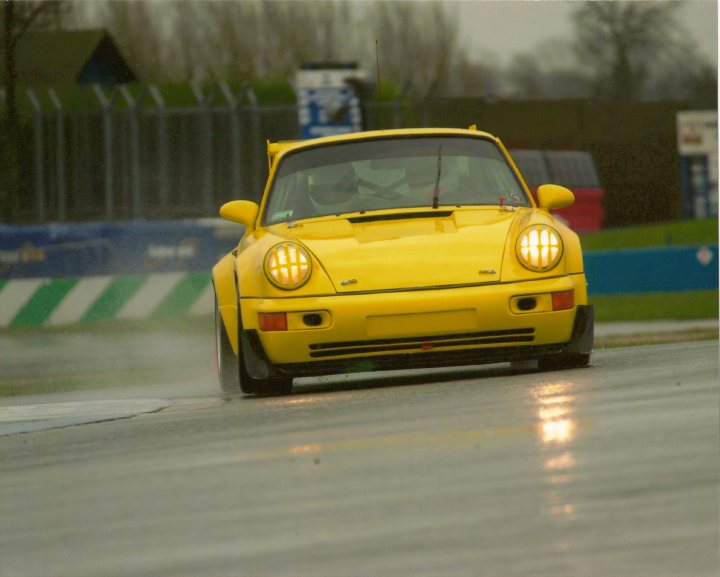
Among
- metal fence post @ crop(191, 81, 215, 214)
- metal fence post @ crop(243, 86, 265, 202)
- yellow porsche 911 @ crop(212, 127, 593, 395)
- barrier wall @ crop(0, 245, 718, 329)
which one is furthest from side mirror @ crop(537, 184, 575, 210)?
metal fence post @ crop(243, 86, 265, 202)

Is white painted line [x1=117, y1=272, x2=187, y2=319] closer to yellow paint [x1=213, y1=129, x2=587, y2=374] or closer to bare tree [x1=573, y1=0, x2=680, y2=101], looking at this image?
bare tree [x1=573, y1=0, x2=680, y2=101]

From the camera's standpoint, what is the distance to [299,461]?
5316mm

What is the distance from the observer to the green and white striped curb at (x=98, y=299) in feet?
59.4

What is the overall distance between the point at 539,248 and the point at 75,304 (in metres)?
11.7

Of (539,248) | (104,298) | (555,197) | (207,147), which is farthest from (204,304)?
(207,147)

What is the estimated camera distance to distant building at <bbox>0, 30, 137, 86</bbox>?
1149 inches

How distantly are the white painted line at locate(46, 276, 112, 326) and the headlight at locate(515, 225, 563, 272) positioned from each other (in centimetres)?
1158

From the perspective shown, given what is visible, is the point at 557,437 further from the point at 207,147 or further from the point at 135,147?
the point at 135,147

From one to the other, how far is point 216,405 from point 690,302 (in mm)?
12034

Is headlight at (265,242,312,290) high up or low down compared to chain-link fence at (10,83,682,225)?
up

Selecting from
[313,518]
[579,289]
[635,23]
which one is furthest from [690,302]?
[313,518]

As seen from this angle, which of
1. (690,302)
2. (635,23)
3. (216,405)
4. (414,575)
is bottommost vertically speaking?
(690,302)

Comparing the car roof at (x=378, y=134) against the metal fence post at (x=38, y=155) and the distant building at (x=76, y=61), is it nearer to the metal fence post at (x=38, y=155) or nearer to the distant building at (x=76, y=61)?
the distant building at (x=76, y=61)

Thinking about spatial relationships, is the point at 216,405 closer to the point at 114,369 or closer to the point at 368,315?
the point at 368,315
